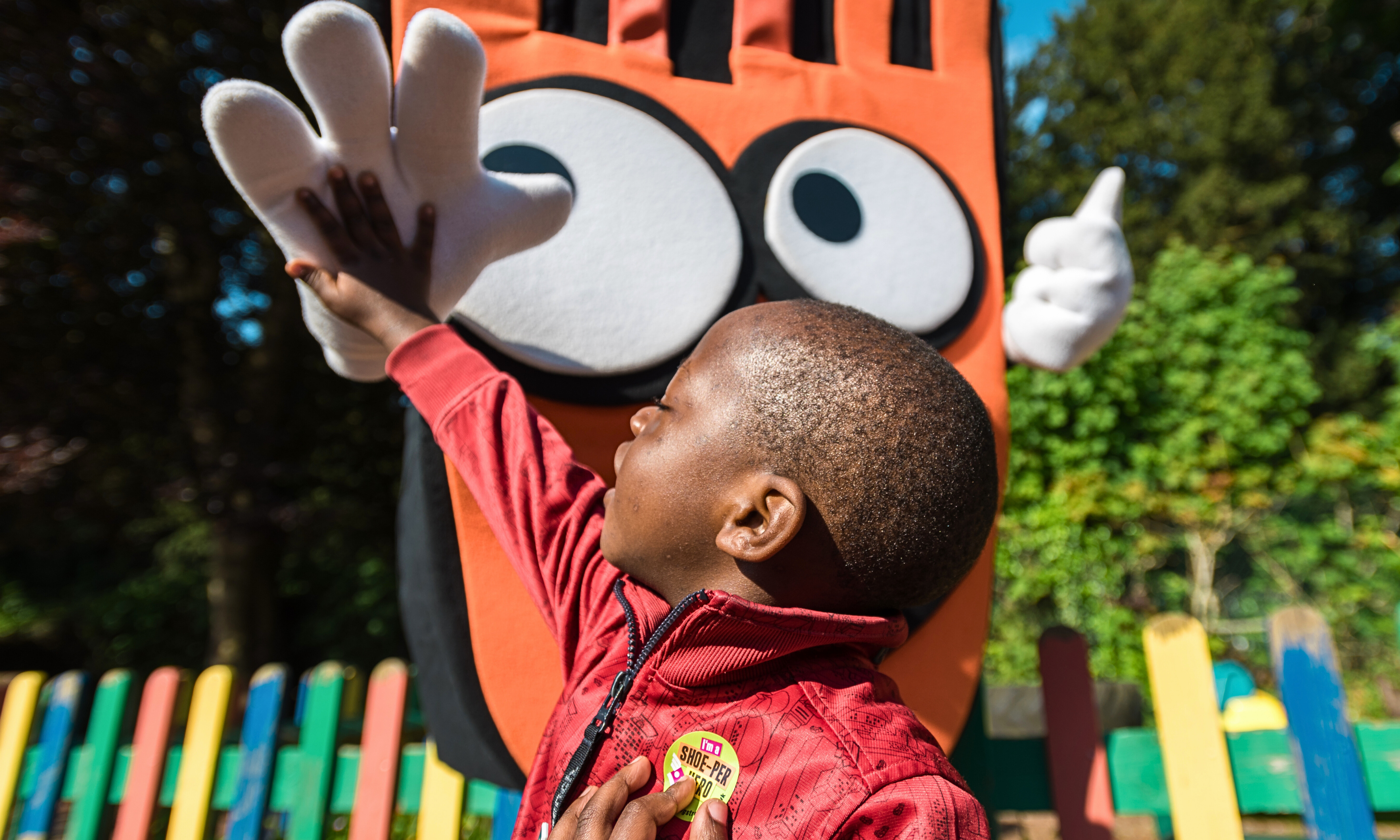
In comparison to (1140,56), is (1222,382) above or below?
below

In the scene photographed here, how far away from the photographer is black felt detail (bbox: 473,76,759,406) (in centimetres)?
105

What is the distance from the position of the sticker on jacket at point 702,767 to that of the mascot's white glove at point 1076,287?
33.7 inches

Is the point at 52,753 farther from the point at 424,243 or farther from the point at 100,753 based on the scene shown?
the point at 424,243

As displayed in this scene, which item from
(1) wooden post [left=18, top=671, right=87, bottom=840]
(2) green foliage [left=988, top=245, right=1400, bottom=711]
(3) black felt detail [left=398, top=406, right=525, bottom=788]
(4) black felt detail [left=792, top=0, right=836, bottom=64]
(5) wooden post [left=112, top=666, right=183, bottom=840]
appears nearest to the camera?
(3) black felt detail [left=398, top=406, right=525, bottom=788]

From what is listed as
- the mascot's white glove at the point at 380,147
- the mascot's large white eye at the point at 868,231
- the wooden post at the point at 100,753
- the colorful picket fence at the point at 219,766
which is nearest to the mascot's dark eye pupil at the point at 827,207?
the mascot's large white eye at the point at 868,231

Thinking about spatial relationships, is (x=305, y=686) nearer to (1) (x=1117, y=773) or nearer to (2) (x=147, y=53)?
(1) (x=1117, y=773)

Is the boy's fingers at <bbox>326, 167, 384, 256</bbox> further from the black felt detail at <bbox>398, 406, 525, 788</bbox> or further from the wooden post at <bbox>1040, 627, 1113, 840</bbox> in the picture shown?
the wooden post at <bbox>1040, 627, 1113, 840</bbox>

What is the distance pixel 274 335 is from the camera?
12.8 ft

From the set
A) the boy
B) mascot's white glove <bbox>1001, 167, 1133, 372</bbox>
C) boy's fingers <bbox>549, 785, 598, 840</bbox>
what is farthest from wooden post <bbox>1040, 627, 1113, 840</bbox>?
boy's fingers <bbox>549, 785, 598, 840</bbox>

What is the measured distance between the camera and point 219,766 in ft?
5.33

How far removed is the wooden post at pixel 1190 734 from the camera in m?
1.21

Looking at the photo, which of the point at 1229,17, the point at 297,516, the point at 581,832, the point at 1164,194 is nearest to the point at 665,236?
the point at 581,832

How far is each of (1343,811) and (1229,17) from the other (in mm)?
11790

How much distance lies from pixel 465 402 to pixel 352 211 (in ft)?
0.84
